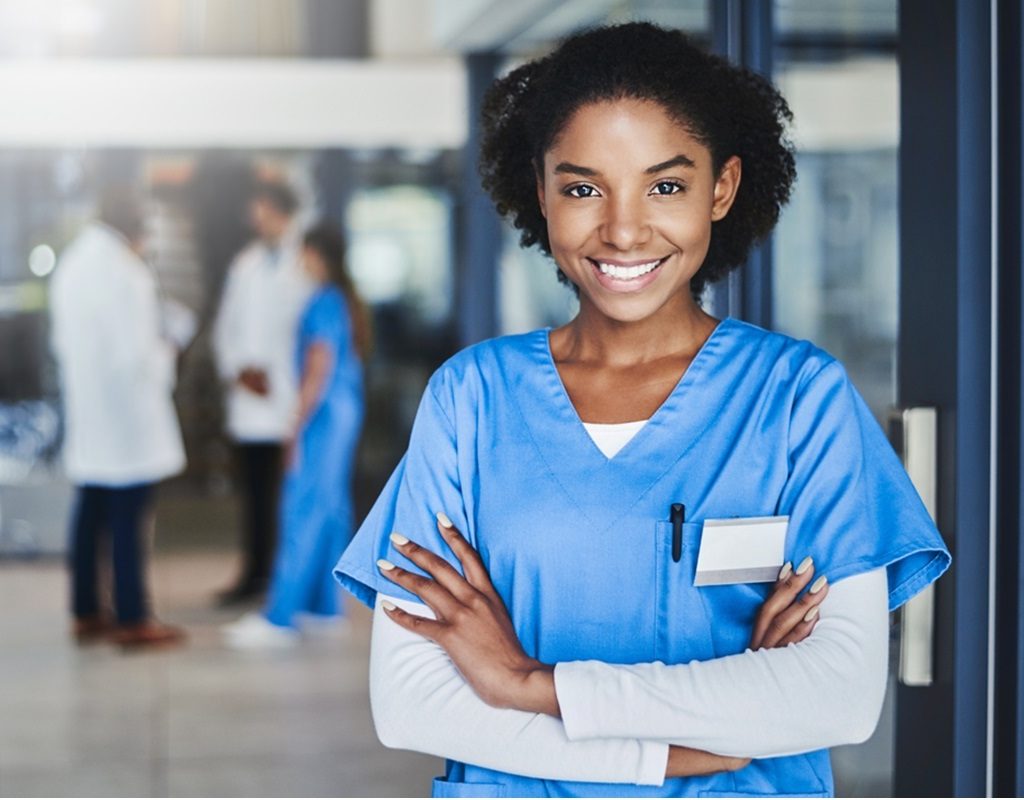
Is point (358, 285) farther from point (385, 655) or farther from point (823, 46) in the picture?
point (385, 655)

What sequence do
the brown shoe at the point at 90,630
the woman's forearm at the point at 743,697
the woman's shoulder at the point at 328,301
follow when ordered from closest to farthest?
the woman's forearm at the point at 743,697
the woman's shoulder at the point at 328,301
the brown shoe at the point at 90,630

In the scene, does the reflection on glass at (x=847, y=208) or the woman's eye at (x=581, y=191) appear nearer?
the woman's eye at (x=581, y=191)

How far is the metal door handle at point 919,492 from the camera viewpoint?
1693 mm

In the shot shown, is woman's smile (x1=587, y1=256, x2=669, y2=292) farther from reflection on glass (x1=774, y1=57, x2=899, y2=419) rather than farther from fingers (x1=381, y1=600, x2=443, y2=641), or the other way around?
reflection on glass (x1=774, y1=57, x2=899, y2=419)

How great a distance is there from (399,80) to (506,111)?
5101 mm

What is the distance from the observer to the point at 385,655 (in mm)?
1272

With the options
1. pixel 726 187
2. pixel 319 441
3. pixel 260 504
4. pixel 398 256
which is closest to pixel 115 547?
pixel 319 441

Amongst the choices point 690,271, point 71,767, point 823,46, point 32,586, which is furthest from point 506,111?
point 32,586

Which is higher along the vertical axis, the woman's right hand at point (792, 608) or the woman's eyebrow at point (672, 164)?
the woman's eyebrow at point (672, 164)

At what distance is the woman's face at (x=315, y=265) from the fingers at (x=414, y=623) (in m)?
3.84

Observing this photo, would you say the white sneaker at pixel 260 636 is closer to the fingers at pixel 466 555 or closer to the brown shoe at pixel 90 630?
the brown shoe at pixel 90 630

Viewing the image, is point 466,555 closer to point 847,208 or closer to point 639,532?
point 639,532

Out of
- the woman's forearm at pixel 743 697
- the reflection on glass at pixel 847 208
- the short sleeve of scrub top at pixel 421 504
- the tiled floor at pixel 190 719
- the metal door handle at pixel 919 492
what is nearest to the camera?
the woman's forearm at pixel 743 697

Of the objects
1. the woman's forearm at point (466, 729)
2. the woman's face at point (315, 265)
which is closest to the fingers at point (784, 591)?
the woman's forearm at point (466, 729)
